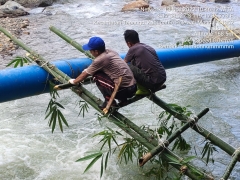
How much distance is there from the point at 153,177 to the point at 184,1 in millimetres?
15660

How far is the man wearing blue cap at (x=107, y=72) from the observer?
368cm

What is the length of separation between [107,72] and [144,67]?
566 millimetres

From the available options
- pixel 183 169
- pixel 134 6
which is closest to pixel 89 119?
Answer: pixel 183 169

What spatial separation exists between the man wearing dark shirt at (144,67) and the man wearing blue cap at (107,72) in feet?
0.97

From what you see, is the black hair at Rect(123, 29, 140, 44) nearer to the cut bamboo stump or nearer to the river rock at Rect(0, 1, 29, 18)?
the cut bamboo stump

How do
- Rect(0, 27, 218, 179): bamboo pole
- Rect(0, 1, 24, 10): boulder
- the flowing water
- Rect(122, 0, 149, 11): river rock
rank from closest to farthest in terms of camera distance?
Rect(0, 27, 218, 179): bamboo pole
the flowing water
Rect(0, 1, 24, 10): boulder
Rect(122, 0, 149, 11): river rock

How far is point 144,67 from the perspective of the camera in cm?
409

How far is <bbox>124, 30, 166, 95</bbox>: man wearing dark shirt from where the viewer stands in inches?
160

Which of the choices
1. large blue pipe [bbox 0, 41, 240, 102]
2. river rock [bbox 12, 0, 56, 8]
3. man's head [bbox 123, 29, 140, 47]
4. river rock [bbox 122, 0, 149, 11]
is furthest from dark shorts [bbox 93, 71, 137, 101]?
river rock [bbox 12, 0, 56, 8]

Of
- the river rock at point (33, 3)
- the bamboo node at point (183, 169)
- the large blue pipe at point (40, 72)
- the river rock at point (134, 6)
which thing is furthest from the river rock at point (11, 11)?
the bamboo node at point (183, 169)

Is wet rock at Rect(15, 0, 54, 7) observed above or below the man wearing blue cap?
below

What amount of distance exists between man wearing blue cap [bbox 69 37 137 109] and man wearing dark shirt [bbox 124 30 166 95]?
0.97ft

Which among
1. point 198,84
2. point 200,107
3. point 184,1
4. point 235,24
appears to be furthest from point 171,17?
point 200,107

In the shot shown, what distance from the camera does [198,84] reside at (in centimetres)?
774
